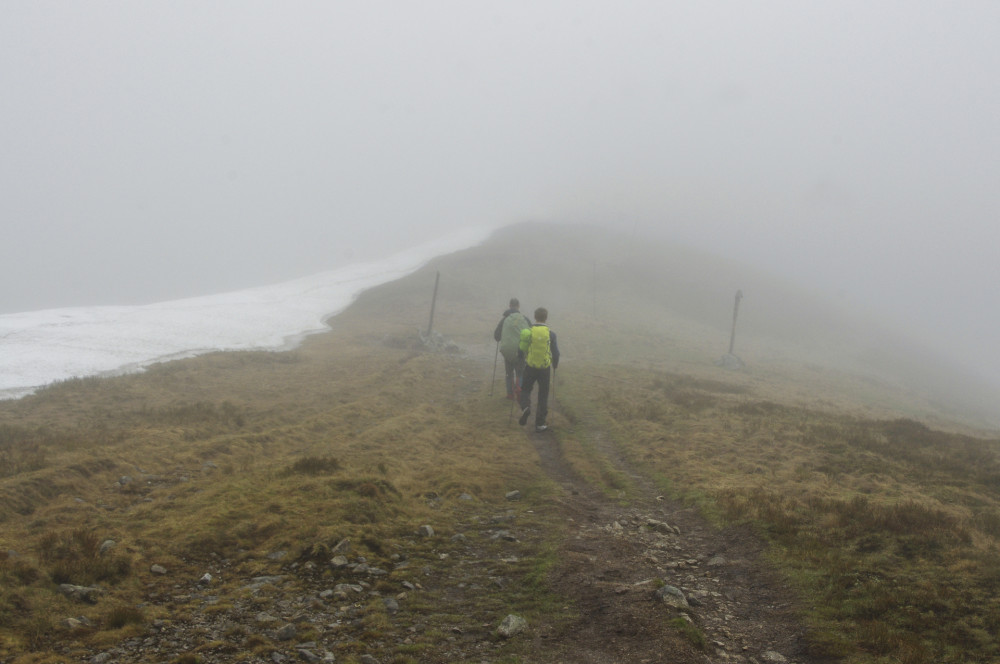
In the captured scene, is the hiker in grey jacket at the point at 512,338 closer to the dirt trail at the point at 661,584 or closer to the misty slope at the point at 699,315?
the dirt trail at the point at 661,584

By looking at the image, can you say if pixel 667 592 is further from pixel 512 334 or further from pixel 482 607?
→ pixel 512 334

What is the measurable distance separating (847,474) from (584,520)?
6.10 m

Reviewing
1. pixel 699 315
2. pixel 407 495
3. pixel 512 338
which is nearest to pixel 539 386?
pixel 512 338

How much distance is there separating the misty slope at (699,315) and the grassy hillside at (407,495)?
20.2 m

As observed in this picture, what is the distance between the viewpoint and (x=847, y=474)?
38.2 feet

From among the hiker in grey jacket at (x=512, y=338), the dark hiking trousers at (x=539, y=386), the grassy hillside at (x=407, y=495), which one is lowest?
the grassy hillside at (x=407, y=495)

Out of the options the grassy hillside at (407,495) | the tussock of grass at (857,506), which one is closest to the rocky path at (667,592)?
the grassy hillside at (407,495)

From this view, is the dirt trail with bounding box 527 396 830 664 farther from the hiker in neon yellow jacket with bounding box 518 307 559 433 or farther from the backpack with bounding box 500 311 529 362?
the backpack with bounding box 500 311 529 362

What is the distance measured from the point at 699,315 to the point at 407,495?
218ft

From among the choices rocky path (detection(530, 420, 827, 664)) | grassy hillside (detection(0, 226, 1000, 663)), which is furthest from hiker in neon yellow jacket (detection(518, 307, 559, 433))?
rocky path (detection(530, 420, 827, 664))

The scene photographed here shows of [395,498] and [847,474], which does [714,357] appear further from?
[395,498]

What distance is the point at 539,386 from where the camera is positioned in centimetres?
1515

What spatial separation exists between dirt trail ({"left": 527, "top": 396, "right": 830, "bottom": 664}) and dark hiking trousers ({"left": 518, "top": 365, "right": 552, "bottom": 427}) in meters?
4.96

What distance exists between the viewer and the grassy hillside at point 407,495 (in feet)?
18.4
